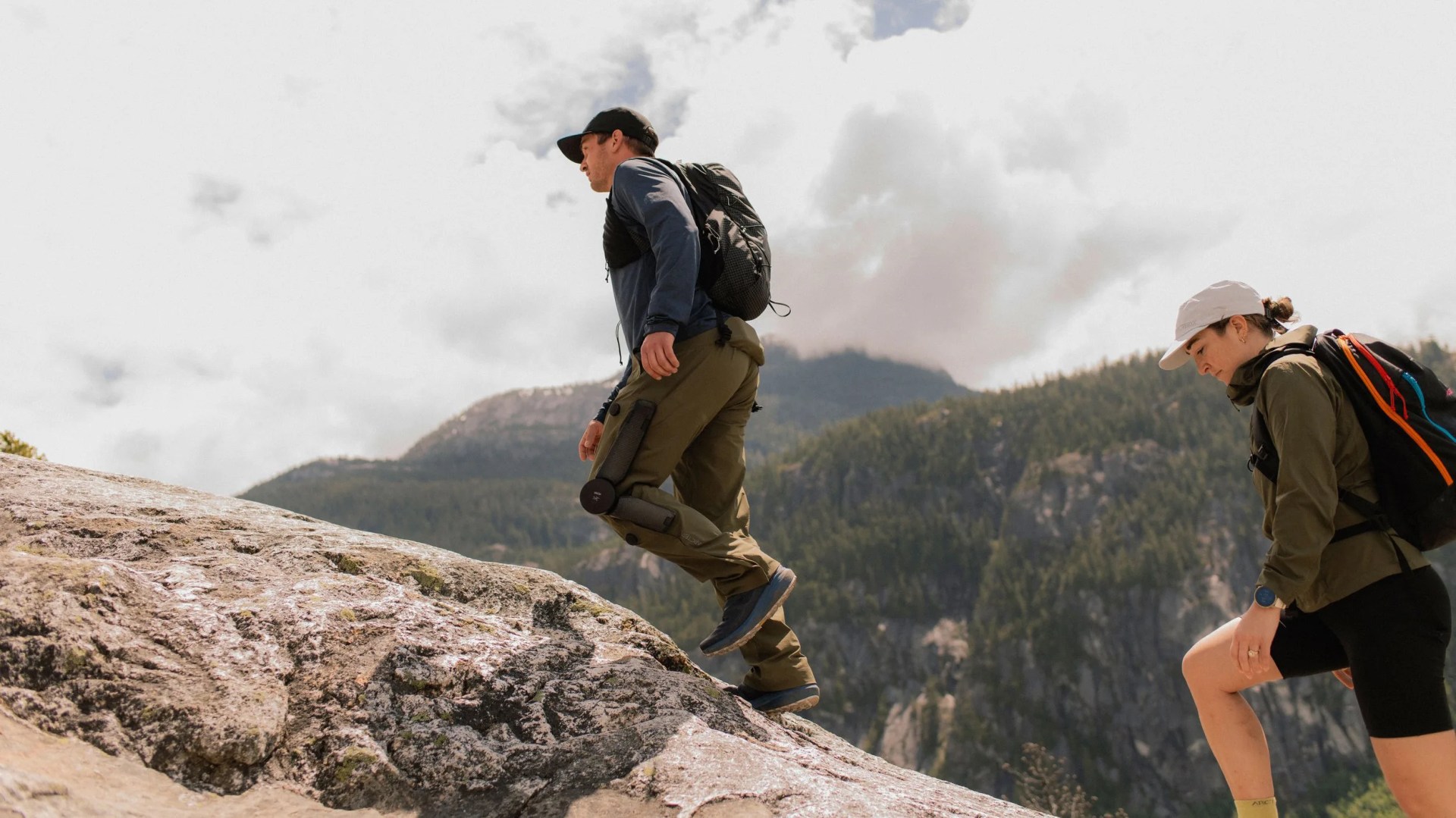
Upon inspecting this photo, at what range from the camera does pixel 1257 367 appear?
4.11m

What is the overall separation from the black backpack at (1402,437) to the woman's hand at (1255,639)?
41 centimetres

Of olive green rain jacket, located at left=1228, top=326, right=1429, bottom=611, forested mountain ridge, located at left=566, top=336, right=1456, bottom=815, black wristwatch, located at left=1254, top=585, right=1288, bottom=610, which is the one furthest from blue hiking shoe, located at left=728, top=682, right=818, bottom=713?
forested mountain ridge, located at left=566, top=336, right=1456, bottom=815

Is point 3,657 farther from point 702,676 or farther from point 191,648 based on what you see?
point 702,676

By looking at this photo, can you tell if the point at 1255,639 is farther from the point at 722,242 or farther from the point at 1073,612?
the point at 1073,612

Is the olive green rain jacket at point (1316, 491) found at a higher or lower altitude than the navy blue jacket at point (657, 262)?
lower

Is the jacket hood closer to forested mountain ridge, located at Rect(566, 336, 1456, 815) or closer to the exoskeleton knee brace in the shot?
the exoskeleton knee brace

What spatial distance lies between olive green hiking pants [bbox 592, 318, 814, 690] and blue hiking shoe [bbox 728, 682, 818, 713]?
0.12 feet

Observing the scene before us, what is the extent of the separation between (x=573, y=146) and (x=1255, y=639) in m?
4.04

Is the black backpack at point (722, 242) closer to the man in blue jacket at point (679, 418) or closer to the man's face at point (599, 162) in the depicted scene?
the man in blue jacket at point (679, 418)

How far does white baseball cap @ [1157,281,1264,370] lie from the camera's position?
418 cm

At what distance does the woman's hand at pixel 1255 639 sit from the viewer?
394 cm

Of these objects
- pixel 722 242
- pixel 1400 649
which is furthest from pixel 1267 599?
pixel 722 242

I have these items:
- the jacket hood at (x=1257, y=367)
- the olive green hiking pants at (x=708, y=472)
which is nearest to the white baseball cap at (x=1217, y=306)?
the jacket hood at (x=1257, y=367)

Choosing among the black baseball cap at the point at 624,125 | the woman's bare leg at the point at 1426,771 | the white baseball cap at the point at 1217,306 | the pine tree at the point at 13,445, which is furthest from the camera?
the pine tree at the point at 13,445
